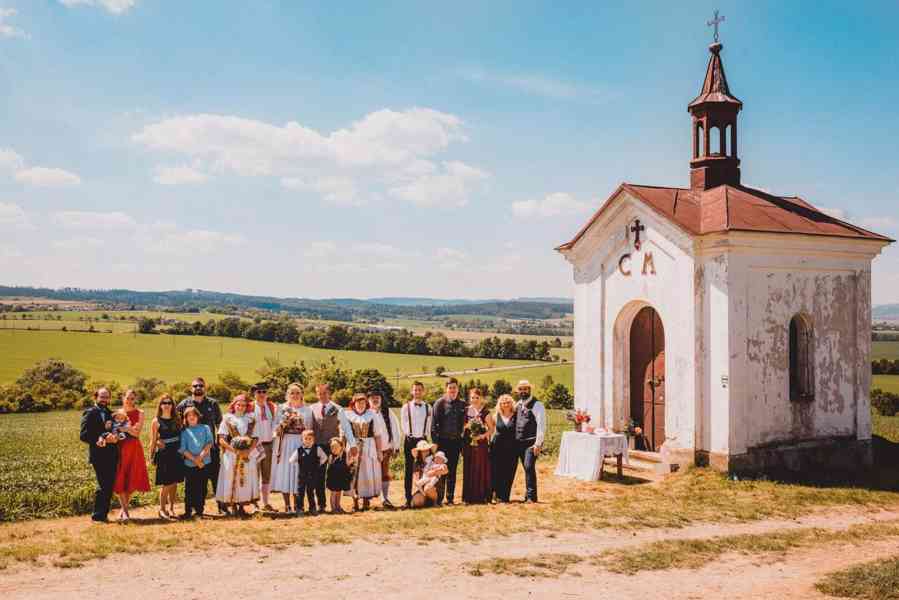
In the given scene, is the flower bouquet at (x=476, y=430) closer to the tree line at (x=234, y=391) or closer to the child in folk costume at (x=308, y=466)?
the child in folk costume at (x=308, y=466)

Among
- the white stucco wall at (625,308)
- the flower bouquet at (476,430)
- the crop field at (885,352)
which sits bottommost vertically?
the crop field at (885,352)

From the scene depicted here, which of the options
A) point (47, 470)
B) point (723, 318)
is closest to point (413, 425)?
point (723, 318)

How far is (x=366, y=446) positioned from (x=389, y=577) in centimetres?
394

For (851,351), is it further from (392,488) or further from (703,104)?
(392,488)

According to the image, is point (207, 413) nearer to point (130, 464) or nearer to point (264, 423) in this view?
point (264, 423)

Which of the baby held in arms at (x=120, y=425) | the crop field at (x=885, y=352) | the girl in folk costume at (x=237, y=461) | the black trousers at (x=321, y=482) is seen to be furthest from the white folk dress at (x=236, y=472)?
the crop field at (x=885, y=352)

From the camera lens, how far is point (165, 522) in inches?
409

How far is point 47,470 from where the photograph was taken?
15688 millimetres

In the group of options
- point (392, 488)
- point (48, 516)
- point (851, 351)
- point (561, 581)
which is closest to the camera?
point (561, 581)

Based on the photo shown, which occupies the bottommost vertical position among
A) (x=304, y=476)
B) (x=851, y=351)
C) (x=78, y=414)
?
Result: (x=78, y=414)

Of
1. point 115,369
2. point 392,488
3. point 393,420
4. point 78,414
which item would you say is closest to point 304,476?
point 393,420

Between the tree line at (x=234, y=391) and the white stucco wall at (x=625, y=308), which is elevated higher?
the white stucco wall at (x=625, y=308)

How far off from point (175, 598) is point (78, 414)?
3064cm

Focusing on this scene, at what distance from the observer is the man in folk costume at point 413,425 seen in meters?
11.7
